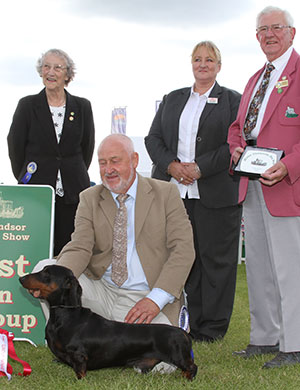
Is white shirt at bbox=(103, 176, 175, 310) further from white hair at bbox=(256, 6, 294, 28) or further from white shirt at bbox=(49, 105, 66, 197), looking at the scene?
white hair at bbox=(256, 6, 294, 28)

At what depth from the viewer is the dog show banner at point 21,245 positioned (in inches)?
156

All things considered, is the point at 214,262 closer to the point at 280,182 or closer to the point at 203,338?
the point at 203,338

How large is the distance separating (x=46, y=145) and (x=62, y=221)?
1.86 feet

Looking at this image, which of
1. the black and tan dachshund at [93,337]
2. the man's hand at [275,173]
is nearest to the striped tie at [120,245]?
the black and tan dachshund at [93,337]

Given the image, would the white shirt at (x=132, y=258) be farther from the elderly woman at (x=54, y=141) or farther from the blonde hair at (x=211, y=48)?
the blonde hair at (x=211, y=48)

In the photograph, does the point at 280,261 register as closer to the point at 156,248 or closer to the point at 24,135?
the point at 156,248

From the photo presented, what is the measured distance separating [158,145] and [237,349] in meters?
1.54

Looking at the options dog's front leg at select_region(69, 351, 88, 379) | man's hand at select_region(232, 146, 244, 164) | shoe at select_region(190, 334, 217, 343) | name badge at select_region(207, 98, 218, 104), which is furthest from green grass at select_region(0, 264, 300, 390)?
name badge at select_region(207, 98, 218, 104)

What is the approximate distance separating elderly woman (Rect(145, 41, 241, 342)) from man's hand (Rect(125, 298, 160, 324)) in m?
1.28

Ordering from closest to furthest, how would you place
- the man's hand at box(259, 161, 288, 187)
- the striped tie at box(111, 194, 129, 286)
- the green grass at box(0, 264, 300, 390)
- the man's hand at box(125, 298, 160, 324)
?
the green grass at box(0, 264, 300, 390)
the man's hand at box(125, 298, 160, 324)
the man's hand at box(259, 161, 288, 187)
the striped tie at box(111, 194, 129, 286)

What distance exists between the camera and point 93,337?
9.25 feet

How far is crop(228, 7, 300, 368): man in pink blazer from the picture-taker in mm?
3242

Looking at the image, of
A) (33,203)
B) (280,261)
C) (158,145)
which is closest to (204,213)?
(158,145)

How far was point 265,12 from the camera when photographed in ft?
11.2
